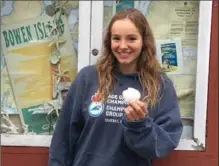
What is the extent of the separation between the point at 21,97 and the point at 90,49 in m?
0.47

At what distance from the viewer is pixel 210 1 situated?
8.82 ft

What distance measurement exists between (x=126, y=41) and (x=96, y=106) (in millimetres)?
316

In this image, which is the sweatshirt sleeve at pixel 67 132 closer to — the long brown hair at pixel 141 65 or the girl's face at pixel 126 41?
the long brown hair at pixel 141 65

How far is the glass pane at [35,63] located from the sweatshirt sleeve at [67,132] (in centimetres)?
41

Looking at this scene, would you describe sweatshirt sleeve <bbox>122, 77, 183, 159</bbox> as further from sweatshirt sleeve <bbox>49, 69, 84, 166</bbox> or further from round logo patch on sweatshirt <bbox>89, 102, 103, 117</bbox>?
sweatshirt sleeve <bbox>49, 69, 84, 166</bbox>

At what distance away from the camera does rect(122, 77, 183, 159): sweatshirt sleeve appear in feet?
6.93

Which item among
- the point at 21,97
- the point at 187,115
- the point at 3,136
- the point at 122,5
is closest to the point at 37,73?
the point at 21,97

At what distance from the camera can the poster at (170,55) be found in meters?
2.76

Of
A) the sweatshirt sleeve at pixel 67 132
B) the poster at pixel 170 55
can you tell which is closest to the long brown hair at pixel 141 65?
the sweatshirt sleeve at pixel 67 132

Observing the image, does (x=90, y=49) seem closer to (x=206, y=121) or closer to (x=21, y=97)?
(x=21, y=97)

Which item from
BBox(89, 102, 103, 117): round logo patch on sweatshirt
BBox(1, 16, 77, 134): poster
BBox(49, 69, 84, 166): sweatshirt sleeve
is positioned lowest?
BBox(49, 69, 84, 166): sweatshirt sleeve

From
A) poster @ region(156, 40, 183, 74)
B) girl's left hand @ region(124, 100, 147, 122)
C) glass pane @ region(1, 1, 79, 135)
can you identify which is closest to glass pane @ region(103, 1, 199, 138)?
poster @ region(156, 40, 183, 74)

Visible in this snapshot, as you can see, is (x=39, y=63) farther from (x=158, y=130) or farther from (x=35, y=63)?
(x=158, y=130)

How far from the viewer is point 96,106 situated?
2.28 meters
